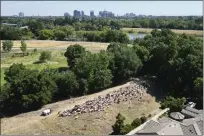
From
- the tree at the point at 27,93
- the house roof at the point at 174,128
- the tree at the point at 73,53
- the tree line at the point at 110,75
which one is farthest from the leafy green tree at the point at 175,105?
the tree at the point at 73,53

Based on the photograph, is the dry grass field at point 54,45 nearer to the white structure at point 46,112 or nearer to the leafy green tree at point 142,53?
the leafy green tree at point 142,53

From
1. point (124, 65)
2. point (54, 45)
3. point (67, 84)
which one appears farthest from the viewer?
point (54, 45)

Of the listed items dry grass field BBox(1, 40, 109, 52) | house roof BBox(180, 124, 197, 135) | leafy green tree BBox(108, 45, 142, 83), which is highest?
dry grass field BBox(1, 40, 109, 52)

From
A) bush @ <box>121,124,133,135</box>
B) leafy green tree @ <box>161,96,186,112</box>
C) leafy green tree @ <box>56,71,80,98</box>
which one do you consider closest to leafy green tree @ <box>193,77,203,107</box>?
leafy green tree @ <box>161,96,186,112</box>

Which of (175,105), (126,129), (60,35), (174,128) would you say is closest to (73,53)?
(175,105)

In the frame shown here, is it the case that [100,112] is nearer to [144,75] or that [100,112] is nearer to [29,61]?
[144,75]

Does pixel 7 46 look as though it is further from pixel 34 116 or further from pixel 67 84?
pixel 34 116

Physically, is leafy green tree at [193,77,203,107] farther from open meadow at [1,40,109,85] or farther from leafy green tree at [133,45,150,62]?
open meadow at [1,40,109,85]
